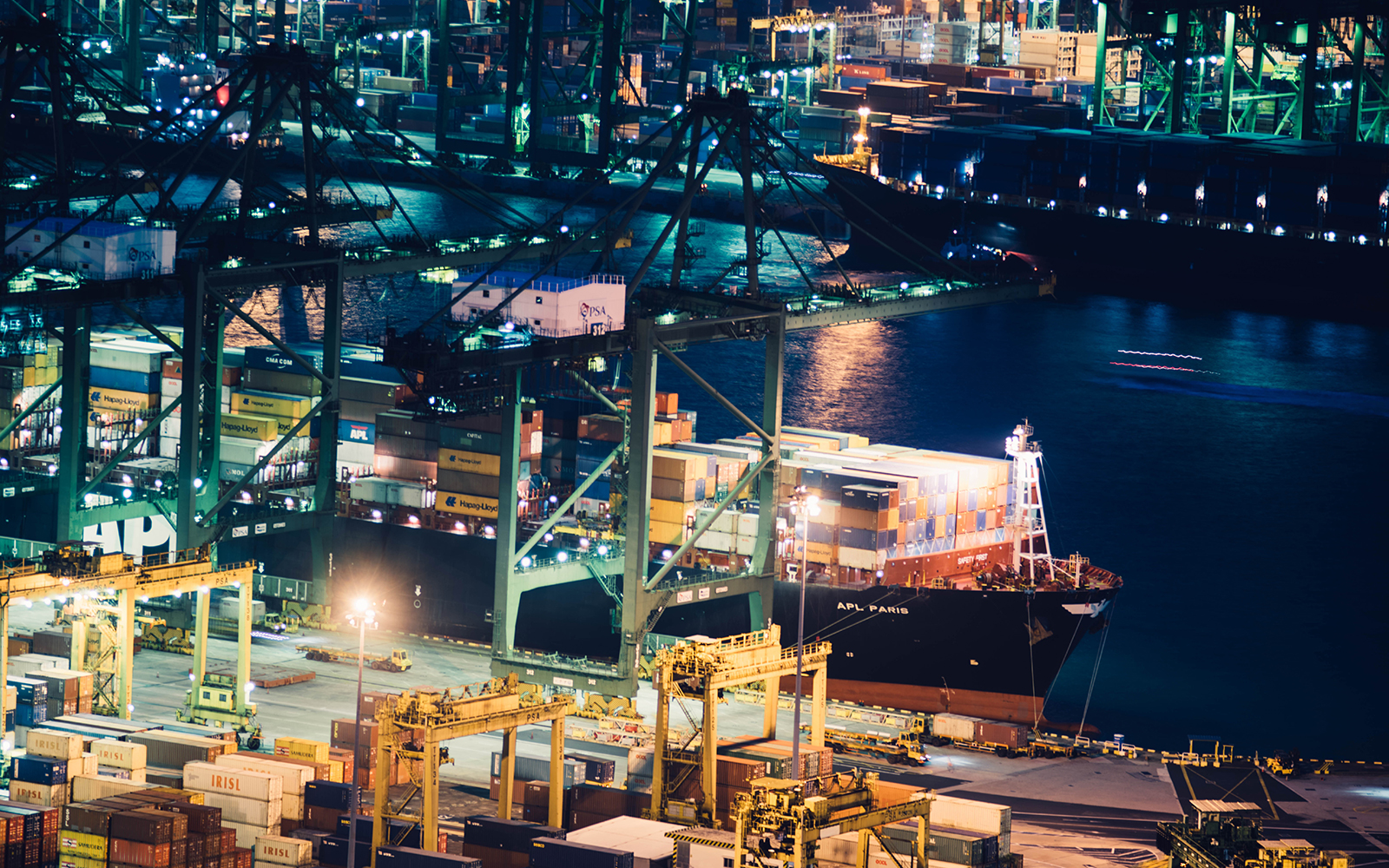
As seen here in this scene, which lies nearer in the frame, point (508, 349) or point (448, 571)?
point (508, 349)

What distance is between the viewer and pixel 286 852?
139 feet

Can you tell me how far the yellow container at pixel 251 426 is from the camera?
69000mm

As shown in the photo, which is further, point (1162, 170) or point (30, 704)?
point (1162, 170)

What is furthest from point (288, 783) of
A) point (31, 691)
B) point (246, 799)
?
point (31, 691)

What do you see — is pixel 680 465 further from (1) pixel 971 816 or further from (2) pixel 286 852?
(2) pixel 286 852

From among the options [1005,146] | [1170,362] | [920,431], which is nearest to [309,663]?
[920,431]

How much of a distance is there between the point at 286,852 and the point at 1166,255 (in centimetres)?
10124

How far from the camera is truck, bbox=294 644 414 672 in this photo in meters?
59.8

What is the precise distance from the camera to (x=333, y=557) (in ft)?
225

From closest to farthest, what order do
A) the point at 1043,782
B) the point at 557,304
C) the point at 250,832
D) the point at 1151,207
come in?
the point at 250,832, the point at 1043,782, the point at 557,304, the point at 1151,207

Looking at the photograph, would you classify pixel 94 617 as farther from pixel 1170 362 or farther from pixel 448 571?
pixel 1170 362

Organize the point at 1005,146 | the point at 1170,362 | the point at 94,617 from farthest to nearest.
Answer: 1. the point at 1005,146
2. the point at 1170,362
3. the point at 94,617

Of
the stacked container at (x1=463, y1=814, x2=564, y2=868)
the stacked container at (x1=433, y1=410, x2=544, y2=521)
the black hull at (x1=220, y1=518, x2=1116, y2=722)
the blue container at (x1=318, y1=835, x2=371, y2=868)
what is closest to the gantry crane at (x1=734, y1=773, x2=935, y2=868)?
the stacked container at (x1=463, y1=814, x2=564, y2=868)

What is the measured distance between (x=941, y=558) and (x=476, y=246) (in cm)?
1774
